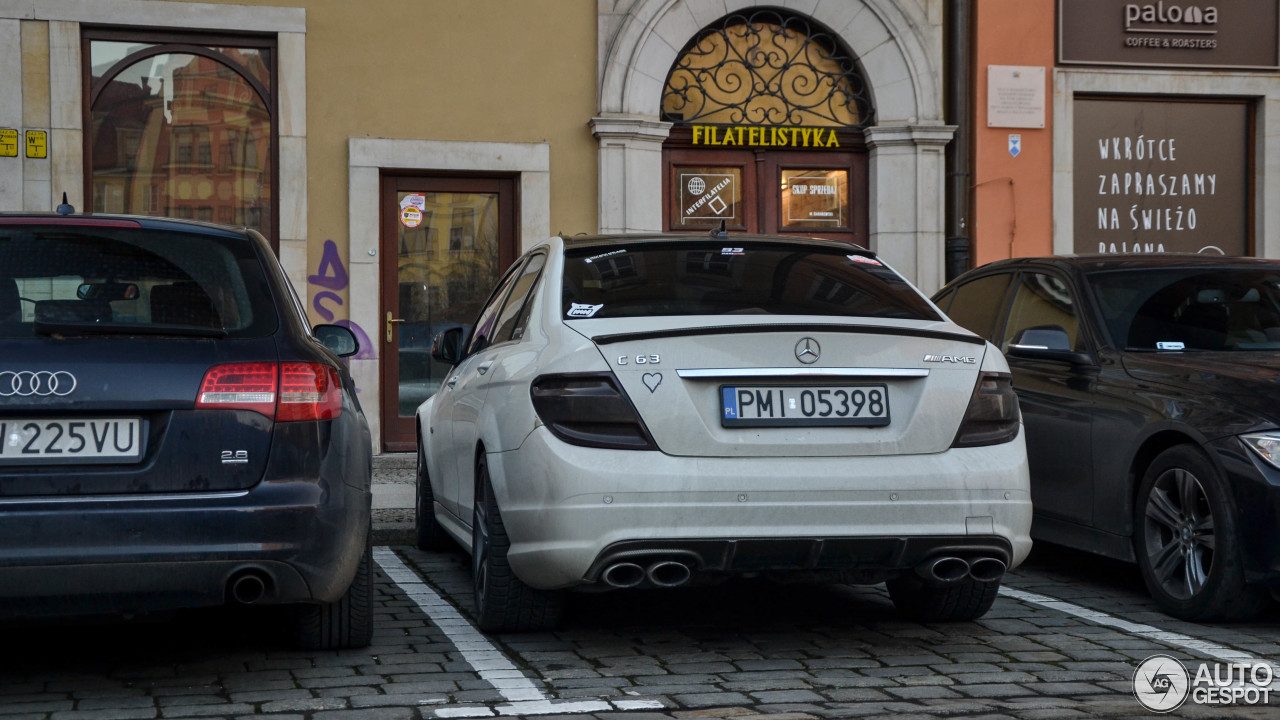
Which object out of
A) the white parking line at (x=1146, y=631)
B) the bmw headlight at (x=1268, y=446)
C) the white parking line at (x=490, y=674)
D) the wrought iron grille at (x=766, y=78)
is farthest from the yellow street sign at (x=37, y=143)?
the bmw headlight at (x=1268, y=446)

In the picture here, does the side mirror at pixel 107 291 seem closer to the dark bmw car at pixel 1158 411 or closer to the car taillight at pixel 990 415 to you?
the car taillight at pixel 990 415

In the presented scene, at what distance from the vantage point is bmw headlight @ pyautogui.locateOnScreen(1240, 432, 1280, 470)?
5.23 metres

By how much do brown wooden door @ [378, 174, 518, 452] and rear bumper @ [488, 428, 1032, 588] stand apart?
8.02 metres

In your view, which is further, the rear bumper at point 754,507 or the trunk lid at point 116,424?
the rear bumper at point 754,507

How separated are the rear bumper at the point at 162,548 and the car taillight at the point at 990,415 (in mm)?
2043

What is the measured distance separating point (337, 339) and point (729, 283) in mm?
1515

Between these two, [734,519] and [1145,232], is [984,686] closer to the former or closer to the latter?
[734,519]

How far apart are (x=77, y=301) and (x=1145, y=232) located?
11.5 metres

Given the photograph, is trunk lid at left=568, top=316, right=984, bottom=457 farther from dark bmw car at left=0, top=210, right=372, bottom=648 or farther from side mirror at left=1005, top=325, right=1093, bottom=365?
side mirror at left=1005, top=325, right=1093, bottom=365

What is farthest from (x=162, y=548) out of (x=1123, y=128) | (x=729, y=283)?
(x=1123, y=128)

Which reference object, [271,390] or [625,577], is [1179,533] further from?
[271,390]

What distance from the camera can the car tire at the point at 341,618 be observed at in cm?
486

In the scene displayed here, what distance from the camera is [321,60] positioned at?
12156mm

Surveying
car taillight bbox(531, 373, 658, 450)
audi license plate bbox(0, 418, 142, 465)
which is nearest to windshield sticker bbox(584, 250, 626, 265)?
car taillight bbox(531, 373, 658, 450)
